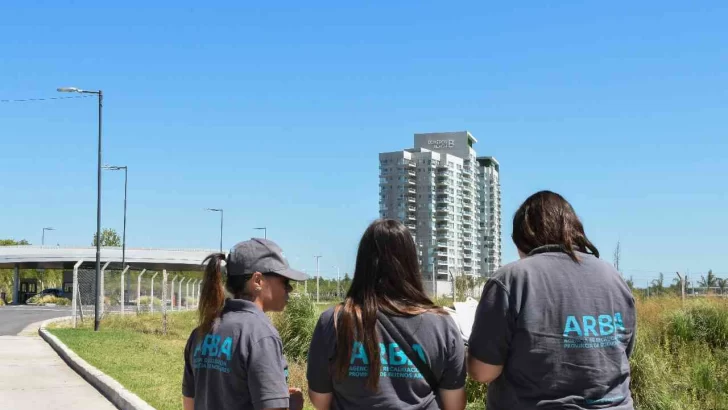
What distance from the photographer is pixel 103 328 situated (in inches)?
1001

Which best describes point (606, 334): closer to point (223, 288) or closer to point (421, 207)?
point (223, 288)

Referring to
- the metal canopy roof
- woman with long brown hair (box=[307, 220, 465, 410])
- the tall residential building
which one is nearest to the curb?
woman with long brown hair (box=[307, 220, 465, 410])

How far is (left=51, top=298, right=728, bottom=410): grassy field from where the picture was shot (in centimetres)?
852

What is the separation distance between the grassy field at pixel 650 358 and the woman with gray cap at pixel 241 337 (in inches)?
209

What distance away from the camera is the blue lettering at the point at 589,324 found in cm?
323

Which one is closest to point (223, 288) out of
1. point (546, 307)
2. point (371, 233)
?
point (371, 233)

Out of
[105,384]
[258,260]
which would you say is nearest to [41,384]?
[105,384]

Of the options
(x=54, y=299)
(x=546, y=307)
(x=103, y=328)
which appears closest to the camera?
(x=546, y=307)

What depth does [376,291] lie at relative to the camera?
3379mm

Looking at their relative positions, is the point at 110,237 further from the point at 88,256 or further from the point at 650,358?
the point at 650,358

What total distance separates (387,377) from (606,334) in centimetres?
92

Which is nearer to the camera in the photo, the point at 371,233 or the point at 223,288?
the point at 371,233

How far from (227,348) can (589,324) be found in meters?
1.57

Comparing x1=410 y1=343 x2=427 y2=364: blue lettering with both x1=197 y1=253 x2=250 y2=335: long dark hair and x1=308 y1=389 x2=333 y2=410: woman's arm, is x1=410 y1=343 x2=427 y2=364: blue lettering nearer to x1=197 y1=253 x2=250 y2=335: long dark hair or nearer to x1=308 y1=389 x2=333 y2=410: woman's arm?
x1=308 y1=389 x2=333 y2=410: woman's arm
